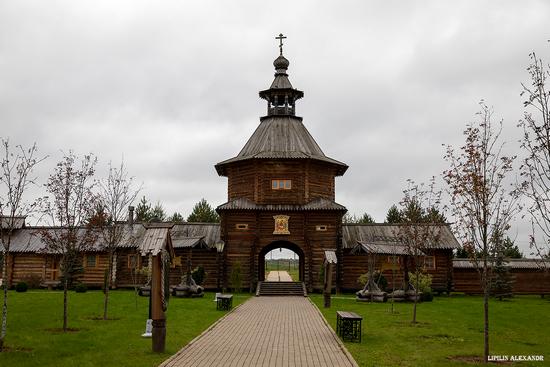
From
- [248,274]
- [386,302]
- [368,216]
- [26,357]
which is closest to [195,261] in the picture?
[248,274]

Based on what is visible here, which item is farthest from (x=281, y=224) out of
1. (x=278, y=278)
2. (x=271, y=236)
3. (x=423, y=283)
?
(x=278, y=278)

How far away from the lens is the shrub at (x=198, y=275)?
34500 millimetres

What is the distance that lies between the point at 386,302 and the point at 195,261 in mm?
13947

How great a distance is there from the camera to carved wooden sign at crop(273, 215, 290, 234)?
116 feet

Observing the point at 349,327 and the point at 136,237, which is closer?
the point at 349,327

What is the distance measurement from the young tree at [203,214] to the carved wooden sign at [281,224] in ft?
111

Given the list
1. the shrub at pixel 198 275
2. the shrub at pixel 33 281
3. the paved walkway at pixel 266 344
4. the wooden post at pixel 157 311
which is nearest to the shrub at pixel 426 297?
the paved walkway at pixel 266 344

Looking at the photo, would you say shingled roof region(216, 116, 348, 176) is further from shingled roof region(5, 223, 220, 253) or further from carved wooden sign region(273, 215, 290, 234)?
shingled roof region(5, 223, 220, 253)

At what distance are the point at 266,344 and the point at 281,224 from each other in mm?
21747

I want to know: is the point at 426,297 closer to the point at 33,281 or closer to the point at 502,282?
the point at 502,282

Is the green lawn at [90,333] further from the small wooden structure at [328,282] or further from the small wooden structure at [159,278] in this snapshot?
the small wooden structure at [328,282]

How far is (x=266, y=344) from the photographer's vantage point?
45.3ft

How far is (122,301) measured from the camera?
2630 centimetres

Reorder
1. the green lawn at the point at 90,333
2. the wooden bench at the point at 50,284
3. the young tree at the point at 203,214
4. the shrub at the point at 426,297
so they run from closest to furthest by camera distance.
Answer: the green lawn at the point at 90,333, the shrub at the point at 426,297, the wooden bench at the point at 50,284, the young tree at the point at 203,214
